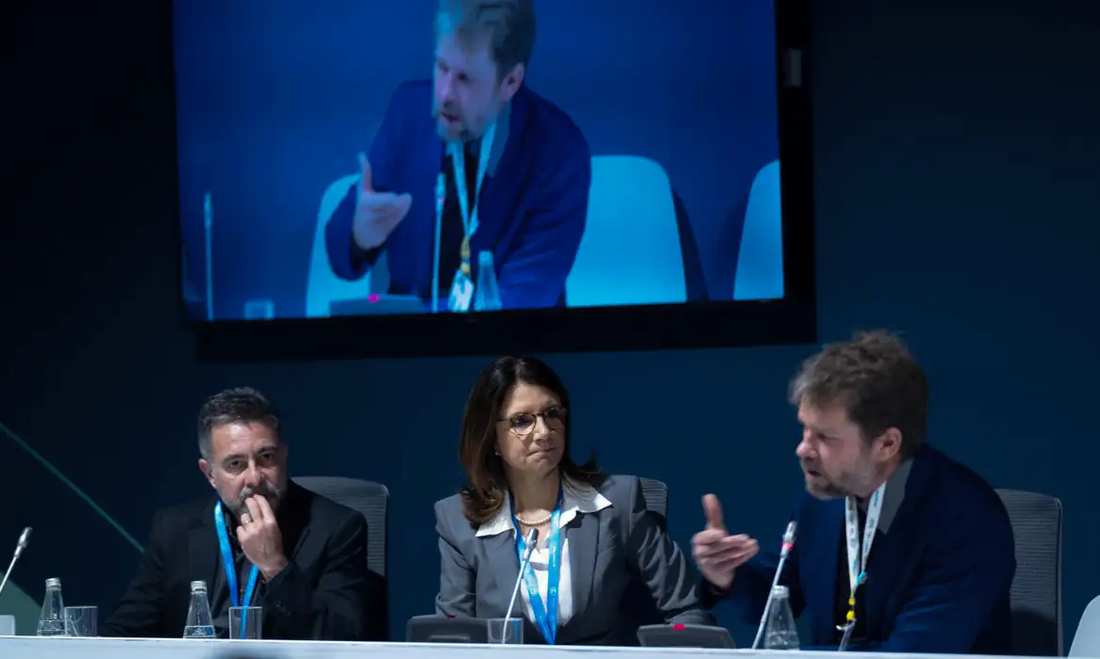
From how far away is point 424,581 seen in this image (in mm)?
4164

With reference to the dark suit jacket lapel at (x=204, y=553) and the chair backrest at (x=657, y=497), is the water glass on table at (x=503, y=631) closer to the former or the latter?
the chair backrest at (x=657, y=497)

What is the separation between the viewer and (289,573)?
293 cm

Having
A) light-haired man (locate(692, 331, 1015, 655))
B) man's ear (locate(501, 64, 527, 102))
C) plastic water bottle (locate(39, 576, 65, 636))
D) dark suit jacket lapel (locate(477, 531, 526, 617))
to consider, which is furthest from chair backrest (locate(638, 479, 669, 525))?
man's ear (locate(501, 64, 527, 102))

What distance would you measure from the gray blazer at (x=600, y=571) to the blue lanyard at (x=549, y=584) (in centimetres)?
2

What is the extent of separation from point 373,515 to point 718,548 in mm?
893

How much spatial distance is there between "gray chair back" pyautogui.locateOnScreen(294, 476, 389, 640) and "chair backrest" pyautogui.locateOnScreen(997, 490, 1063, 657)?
52.5 inches

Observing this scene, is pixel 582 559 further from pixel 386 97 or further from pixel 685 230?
pixel 386 97

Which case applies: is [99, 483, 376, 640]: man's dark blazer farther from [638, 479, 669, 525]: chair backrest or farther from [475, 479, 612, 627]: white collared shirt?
[638, 479, 669, 525]: chair backrest

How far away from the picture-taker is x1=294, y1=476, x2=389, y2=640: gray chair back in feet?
10.3

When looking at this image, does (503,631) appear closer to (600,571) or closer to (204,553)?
(600,571)

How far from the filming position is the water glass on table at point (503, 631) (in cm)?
222

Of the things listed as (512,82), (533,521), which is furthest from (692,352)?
(533,521)

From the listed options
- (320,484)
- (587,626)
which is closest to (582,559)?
(587,626)

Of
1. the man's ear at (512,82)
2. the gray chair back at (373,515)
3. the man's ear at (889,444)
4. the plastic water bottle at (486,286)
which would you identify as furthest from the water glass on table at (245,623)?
the man's ear at (512,82)
